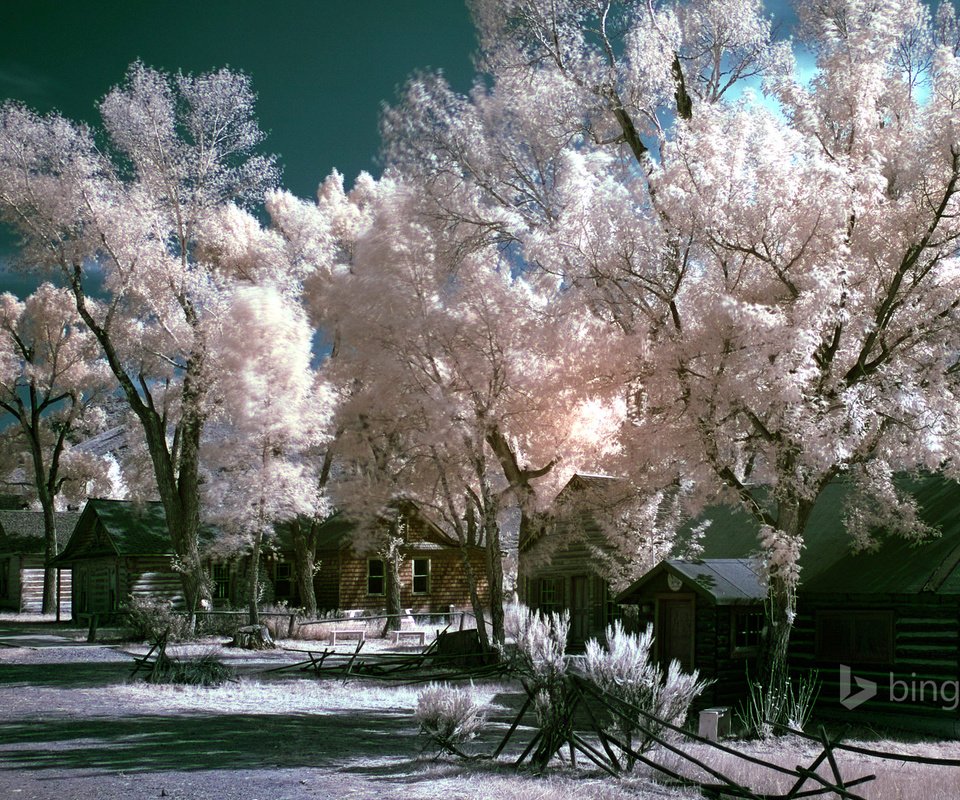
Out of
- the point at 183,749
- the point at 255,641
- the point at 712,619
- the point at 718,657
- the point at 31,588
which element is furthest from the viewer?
the point at 31,588

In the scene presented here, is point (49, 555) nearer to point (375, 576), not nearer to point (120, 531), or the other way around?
point (120, 531)

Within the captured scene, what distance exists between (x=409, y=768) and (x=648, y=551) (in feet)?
38.6

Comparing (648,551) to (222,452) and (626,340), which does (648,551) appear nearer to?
(626,340)

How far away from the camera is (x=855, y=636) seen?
17.7 m

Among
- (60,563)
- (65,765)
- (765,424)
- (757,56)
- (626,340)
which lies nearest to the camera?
(65,765)

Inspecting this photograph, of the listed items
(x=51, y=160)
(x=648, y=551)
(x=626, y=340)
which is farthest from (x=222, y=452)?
(x=626, y=340)

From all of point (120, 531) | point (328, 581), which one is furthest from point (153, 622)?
point (328, 581)

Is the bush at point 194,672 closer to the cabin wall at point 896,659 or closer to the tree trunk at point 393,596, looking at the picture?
the cabin wall at point 896,659

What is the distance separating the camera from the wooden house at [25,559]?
148ft

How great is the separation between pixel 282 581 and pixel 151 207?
18523 millimetres

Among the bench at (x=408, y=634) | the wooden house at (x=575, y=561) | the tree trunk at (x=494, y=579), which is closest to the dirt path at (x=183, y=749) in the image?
the tree trunk at (x=494, y=579)

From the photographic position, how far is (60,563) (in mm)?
40094

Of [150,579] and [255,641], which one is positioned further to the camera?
[150,579]

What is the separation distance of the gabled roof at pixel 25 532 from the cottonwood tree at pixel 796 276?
1411 inches
